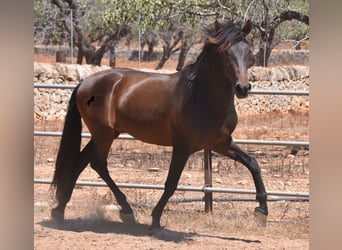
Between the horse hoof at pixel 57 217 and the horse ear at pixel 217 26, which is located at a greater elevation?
the horse ear at pixel 217 26

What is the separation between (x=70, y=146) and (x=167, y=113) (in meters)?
0.78

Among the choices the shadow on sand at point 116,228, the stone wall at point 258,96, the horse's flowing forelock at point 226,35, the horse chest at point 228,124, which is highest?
the horse's flowing forelock at point 226,35

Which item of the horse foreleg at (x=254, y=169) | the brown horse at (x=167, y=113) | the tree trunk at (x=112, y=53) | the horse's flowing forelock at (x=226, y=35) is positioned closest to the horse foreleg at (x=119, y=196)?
the brown horse at (x=167, y=113)

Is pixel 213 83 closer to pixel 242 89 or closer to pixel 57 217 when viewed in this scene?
pixel 242 89

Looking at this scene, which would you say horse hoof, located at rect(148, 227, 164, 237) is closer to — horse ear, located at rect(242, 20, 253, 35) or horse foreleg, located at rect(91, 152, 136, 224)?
horse foreleg, located at rect(91, 152, 136, 224)

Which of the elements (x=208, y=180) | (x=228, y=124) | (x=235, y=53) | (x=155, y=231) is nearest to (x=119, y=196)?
(x=155, y=231)

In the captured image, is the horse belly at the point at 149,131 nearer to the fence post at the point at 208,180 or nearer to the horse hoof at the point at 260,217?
the fence post at the point at 208,180

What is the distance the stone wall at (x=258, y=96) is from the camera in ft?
21.4

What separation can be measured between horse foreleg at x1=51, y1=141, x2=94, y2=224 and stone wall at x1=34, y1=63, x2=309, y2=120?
38 centimetres

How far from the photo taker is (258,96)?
6.66 metres

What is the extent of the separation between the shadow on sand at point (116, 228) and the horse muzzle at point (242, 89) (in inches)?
39.8
